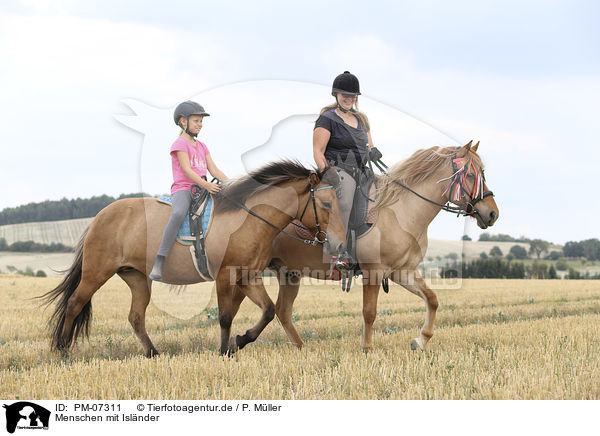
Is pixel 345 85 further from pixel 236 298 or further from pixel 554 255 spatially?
pixel 554 255

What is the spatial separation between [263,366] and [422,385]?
176 centimetres

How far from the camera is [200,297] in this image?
6.86 meters

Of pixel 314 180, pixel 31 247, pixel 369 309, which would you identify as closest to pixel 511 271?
pixel 369 309

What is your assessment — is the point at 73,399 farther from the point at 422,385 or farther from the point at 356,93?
the point at 356,93

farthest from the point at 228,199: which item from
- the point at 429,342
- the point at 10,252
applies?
the point at 10,252

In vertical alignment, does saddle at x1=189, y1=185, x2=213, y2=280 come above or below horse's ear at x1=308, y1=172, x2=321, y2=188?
below

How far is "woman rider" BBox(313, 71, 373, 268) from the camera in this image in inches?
253

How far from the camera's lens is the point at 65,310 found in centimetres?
722

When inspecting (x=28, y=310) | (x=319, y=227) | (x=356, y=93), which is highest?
(x=356, y=93)

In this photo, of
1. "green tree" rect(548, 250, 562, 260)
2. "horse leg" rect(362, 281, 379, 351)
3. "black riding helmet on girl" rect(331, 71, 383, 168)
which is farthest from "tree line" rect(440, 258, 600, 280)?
"black riding helmet on girl" rect(331, 71, 383, 168)
